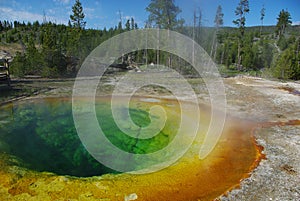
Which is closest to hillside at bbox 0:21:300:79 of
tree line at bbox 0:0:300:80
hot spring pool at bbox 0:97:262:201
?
tree line at bbox 0:0:300:80

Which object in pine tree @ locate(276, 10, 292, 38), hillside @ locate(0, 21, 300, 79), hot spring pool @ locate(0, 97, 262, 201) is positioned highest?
pine tree @ locate(276, 10, 292, 38)

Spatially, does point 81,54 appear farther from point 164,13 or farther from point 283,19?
point 283,19

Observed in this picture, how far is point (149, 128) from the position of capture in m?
11.4

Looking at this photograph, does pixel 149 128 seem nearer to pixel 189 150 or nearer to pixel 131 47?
pixel 189 150

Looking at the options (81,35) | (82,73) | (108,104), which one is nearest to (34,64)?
(82,73)

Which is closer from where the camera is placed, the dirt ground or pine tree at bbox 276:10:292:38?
the dirt ground

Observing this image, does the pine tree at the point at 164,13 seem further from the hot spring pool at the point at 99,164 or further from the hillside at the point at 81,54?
the hot spring pool at the point at 99,164

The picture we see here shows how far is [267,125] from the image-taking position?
1092 centimetres

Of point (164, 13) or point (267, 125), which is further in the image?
point (164, 13)

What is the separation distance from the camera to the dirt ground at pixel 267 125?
587 centimetres

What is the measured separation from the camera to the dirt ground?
19.2 feet

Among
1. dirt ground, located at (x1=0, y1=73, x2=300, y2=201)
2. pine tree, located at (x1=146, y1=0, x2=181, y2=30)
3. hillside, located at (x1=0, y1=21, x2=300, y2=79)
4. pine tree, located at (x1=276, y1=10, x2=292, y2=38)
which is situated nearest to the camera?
dirt ground, located at (x1=0, y1=73, x2=300, y2=201)

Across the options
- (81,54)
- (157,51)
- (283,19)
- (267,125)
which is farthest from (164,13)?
(283,19)

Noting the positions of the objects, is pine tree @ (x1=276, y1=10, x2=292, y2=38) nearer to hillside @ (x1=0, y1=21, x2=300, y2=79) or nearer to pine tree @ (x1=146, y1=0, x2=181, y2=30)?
hillside @ (x1=0, y1=21, x2=300, y2=79)
